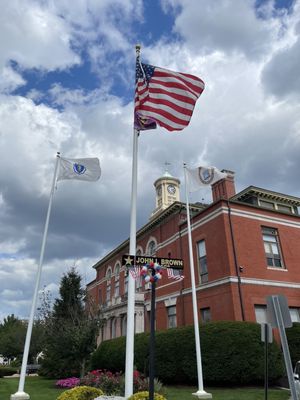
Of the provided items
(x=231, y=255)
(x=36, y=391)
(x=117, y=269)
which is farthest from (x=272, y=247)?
(x=117, y=269)

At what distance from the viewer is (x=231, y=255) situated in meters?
22.9

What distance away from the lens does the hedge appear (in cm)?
1748

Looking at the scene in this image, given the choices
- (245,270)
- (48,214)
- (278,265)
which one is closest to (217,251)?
(245,270)

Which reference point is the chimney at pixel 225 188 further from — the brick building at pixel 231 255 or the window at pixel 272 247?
the window at pixel 272 247

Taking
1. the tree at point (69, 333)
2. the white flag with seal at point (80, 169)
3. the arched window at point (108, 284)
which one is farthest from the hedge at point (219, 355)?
the arched window at point (108, 284)

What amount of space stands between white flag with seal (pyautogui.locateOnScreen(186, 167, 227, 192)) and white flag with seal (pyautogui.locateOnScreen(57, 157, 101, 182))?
497 cm

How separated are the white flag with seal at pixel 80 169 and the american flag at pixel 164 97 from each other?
17.9 ft

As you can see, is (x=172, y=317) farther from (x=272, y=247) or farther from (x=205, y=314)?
(x=272, y=247)

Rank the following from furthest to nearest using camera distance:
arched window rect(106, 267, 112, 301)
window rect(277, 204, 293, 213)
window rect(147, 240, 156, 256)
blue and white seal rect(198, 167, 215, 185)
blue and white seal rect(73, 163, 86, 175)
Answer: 1. arched window rect(106, 267, 112, 301)
2. window rect(147, 240, 156, 256)
3. window rect(277, 204, 293, 213)
4. blue and white seal rect(198, 167, 215, 185)
5. blue and white seal rect(73, 163, 86, 175)

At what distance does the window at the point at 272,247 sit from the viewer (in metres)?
24.9

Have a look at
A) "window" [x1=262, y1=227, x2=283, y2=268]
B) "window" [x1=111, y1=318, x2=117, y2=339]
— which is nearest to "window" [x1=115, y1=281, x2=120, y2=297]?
"window" [x1=111, y1=318, x2=117, y2=339]

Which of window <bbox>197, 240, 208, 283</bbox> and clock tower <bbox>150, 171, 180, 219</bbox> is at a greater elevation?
clock tower <bbox>150, 171, 180, 219</bbox>

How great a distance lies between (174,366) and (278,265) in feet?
34.3

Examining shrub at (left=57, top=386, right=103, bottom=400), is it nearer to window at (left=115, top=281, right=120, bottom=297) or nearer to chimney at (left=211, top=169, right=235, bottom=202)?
chimney at (left=211, top=169, right=235, bottom=202)
